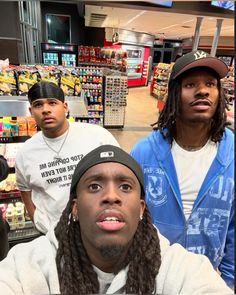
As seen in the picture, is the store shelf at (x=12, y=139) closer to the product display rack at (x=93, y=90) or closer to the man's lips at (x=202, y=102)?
the man's lips at (x=202, y=102)

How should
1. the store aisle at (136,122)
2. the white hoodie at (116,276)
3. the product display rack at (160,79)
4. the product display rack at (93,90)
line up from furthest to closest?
1. the product display rack at (160,79)
2. the product display rack at (93,90)
3. the store aisle at (136,122)
4. the white hoodie at (116,276)

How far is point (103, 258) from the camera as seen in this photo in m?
0.98

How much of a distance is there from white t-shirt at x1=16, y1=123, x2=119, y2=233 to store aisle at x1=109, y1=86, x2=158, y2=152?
4.05m

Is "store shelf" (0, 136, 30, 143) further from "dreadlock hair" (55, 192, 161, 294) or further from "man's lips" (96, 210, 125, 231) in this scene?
"man's lips" (96, 210, 125, 231)

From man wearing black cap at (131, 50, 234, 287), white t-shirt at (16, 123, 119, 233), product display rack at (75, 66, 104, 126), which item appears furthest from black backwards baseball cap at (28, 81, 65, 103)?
product display rack at (75, 66, 104, 126)

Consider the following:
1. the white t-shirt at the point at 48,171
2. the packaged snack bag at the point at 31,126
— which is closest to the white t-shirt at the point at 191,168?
the white t-shirt at the point at 48,171

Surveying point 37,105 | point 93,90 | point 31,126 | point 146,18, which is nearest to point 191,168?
point 37,105

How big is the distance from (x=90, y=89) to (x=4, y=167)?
6.52 metres

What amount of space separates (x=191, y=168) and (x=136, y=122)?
24.1 ft

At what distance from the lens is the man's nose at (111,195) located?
95 centimetres

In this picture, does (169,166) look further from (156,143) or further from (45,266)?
(45,266)

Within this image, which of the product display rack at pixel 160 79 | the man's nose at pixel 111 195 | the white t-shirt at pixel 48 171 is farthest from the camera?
the product display rack at pixel 160 79

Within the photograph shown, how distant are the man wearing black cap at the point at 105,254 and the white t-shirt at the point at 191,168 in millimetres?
347

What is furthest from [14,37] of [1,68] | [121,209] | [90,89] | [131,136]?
[121,209]
